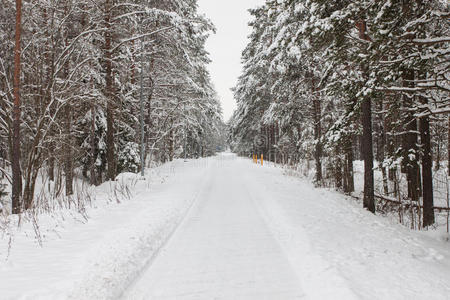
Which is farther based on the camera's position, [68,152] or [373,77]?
[68,152]

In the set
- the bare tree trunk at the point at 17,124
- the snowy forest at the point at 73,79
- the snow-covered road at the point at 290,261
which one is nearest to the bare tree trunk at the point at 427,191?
the snow-covered road at the point at 290,261

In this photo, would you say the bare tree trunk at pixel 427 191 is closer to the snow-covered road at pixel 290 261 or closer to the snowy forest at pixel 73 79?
the snow-covered road at pixel 290 261

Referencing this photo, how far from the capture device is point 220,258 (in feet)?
13.9

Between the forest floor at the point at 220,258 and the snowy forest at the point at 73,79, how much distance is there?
4783mm

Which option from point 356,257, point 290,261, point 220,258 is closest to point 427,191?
point 356,257

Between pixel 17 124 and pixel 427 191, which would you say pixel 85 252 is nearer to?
pixel 17 124

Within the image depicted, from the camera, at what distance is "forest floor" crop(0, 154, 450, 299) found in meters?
3.22

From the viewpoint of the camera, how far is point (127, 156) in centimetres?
1705

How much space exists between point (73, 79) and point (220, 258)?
1086 centimetres

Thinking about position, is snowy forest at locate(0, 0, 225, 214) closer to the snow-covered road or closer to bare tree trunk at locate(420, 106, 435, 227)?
the snow-covered road

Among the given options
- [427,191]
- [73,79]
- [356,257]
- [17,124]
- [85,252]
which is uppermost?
[73,79]

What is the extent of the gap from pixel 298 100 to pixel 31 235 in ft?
46.8

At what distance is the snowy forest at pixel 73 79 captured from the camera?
30.2ft

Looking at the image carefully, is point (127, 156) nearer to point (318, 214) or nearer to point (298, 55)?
point (298, 55)
